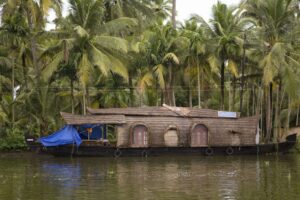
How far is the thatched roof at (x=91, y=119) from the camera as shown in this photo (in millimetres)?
26672

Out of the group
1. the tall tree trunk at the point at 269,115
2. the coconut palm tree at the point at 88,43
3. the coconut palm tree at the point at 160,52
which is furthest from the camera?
the coconut palm tree at the point at 160,52

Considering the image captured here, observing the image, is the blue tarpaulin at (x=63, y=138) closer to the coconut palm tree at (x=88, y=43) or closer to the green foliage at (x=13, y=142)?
the coconut palm tree at (x=88, y=43)

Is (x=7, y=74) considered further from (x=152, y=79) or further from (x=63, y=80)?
(x=152, y=79)

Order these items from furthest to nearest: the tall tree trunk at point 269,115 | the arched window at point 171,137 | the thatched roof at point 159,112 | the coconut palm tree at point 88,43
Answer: the tall tree trunk at point 269,115 < the coconut palm tree at point 88,43 < the arched window at point 171,137 < the thatched roof at point 159,112

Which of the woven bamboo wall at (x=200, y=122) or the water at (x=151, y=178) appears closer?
the water at (x=151, y=178)

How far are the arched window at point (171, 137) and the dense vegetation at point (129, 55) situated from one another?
338 centimetres

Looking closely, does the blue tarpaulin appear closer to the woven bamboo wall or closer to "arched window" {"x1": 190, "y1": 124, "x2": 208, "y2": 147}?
the woven bamboo wall

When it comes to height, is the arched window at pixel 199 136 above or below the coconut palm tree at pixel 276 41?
below

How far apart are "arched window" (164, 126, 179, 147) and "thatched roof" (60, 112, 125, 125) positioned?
2366mm

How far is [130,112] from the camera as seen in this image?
90.0ft

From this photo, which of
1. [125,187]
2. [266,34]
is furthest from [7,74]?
[125,187]

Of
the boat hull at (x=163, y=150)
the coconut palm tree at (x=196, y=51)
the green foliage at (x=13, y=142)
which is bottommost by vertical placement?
the boat hull at (x=163, y=150)

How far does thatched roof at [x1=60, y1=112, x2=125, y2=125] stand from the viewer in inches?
1050

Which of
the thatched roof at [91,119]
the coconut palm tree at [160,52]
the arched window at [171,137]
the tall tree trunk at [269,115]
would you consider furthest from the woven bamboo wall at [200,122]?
the coconut palm tree at [160,52]
